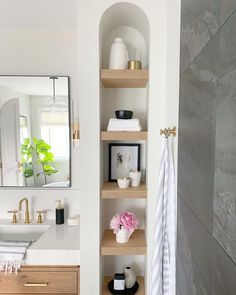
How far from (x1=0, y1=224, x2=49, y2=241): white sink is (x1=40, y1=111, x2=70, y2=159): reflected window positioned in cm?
64

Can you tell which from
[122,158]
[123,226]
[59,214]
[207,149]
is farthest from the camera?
[59,214]

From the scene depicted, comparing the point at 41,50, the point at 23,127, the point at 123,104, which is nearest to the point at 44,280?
the point at 23,127

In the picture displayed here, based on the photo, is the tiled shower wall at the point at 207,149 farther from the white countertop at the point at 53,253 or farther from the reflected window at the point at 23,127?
the reflected window at the point at 23,127

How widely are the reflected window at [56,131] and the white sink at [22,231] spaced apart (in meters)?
0.64

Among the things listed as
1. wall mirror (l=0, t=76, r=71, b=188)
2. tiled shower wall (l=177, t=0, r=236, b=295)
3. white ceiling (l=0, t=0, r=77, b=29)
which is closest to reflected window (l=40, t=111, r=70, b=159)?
wall mirror (l=0, t=76, r=71, b=188)

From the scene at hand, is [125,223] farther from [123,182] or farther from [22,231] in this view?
[22,231]

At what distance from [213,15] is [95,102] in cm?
93

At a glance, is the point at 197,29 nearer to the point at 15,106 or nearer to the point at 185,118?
the point at 185,118

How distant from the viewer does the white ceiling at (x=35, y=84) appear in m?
2.05

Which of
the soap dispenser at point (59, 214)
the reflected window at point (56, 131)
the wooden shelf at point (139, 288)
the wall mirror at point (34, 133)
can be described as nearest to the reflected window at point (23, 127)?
the wall mirror at point (34, 133)

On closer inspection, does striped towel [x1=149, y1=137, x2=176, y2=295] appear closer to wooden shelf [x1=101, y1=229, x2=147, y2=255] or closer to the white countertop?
wooden shelf [x1=101, y1=229, x2=147, y2=255]

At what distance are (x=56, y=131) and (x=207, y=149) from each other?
63.0 inches

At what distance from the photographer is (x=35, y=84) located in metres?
2.05

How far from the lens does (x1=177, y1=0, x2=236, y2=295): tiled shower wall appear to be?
61cm
